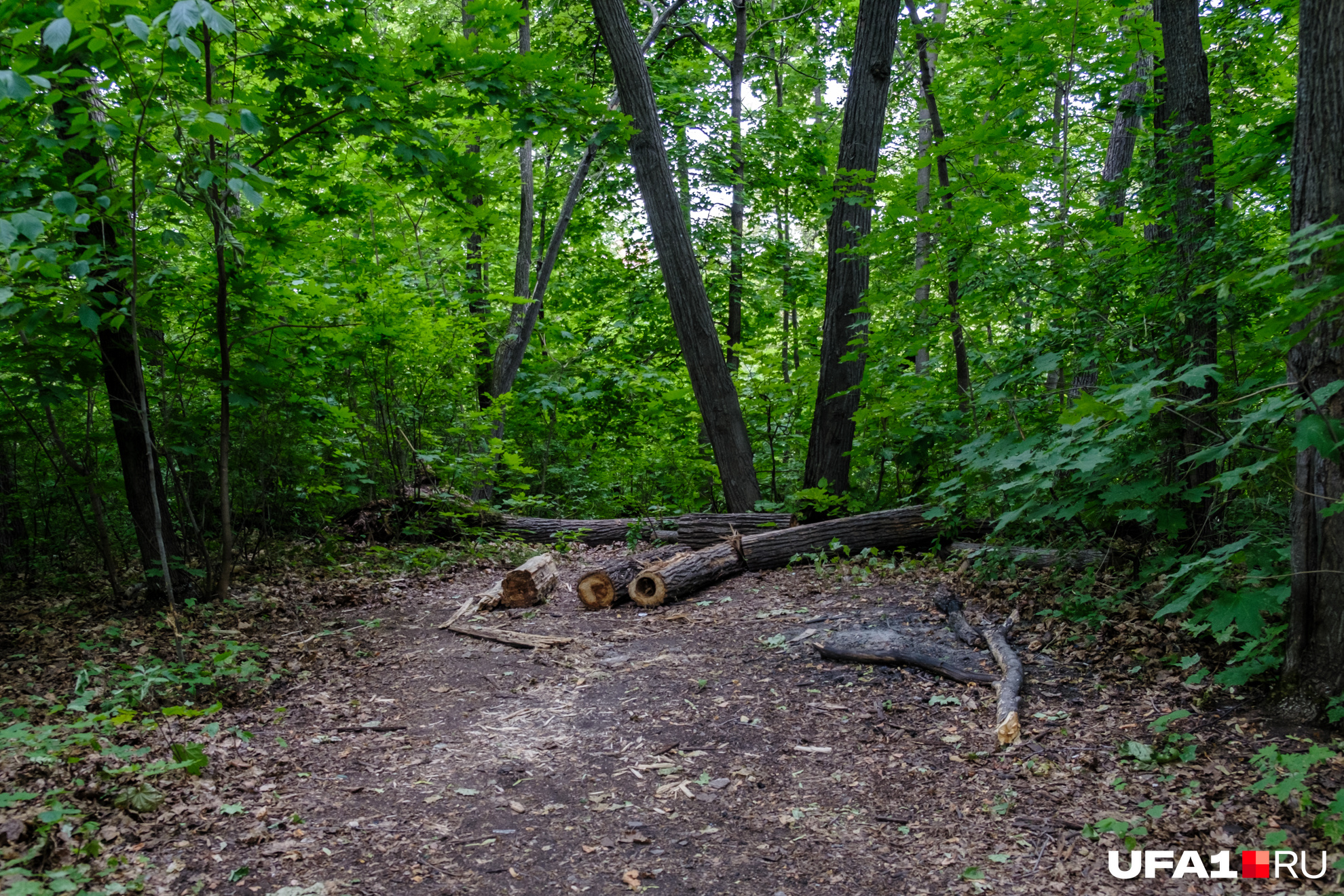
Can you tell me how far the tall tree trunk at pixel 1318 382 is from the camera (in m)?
2.79

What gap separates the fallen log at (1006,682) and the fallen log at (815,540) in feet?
7.26

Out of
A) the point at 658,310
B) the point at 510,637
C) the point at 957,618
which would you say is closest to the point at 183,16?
the point at 510,637

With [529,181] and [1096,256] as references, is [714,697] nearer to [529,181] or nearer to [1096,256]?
[1096,256]

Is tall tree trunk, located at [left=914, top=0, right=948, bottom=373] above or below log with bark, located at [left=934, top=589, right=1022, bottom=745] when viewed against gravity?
above

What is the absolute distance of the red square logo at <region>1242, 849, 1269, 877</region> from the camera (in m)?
2.36

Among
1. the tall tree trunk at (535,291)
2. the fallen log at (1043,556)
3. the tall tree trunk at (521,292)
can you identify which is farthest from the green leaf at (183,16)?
the tall tree trunk at (521,292)

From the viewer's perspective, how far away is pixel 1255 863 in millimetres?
2393

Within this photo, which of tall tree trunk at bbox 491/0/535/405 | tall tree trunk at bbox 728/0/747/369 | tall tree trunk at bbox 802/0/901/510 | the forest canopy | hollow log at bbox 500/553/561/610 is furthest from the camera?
tall tree trunk at bbox 728/0/747/369

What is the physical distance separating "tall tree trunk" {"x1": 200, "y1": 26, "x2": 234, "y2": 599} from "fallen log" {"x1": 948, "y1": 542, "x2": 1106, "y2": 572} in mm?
5155

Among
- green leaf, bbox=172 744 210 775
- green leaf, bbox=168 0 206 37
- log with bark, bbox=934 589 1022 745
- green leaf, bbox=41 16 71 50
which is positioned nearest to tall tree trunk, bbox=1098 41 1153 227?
log with bark, bbox=934 589 1022 745

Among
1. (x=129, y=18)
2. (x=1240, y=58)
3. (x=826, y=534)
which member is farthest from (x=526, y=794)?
(x=1240, y=58)

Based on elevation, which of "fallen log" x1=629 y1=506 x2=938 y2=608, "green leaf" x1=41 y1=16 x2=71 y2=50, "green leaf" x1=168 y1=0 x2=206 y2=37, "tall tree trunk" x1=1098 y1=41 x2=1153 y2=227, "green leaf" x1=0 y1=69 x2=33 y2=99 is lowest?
"fallen log" x1=629 y1=506 x2=938 y2=608

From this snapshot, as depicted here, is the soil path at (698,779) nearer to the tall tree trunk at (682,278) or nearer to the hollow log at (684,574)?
the hollow log at (684,574)

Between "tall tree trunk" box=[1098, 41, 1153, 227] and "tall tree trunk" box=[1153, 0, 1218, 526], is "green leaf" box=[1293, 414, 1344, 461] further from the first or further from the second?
"tall tree trunk" box=[1098, 41, 1153, 227]
